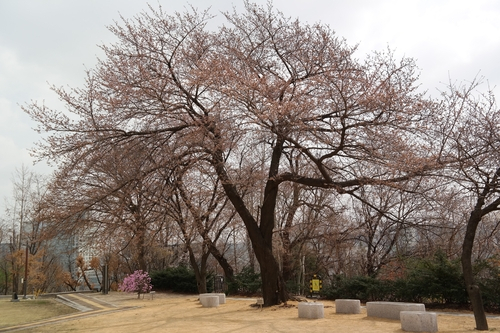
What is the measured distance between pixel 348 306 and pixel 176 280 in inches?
633

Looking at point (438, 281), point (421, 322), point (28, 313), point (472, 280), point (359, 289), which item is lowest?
point (28, 313)

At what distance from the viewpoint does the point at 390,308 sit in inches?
431

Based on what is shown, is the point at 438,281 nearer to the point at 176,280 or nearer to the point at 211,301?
the point at 211,301

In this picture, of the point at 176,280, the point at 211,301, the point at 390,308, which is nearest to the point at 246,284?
the point at 211,301

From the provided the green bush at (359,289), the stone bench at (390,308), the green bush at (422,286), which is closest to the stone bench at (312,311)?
the stone bench at (390,308)

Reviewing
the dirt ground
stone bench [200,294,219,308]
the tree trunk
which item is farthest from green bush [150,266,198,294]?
the tree trunk

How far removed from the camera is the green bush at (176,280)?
25859 millimetres

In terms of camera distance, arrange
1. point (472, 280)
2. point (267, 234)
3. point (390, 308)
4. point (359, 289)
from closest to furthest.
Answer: point (472, 280), point (390, 308), point (267, 234), point (359, 289)

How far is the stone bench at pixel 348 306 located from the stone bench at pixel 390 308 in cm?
66

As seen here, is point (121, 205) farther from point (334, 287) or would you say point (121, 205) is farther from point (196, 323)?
point (334, 287)

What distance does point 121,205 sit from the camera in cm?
1341

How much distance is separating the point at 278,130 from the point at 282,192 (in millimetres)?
11648

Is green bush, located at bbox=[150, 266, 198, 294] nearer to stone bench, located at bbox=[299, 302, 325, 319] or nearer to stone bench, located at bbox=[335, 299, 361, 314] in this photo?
stone bench, located at bbox=[335, 299, 361, 314]

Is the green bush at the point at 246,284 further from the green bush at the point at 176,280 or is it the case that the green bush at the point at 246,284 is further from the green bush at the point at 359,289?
the green bush at the point at 359,289
